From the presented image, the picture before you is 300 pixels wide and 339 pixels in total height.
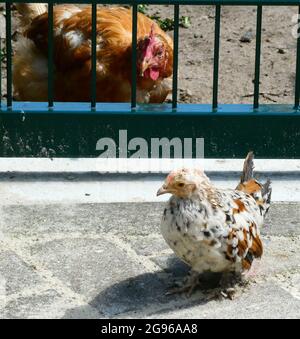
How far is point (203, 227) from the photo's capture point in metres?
4.23

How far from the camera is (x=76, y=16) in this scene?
23.4ft

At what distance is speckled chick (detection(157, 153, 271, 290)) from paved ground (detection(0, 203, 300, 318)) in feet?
0.68

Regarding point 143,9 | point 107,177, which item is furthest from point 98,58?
point 143,9

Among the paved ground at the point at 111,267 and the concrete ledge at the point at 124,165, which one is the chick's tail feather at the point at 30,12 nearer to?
the concrete ledge at the point at 124,165

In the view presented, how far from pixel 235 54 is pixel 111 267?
4376 millimetres

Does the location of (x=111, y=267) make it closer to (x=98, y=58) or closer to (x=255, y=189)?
(x=255, y=189)

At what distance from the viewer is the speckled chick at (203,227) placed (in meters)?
4.23

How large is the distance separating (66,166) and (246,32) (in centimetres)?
351

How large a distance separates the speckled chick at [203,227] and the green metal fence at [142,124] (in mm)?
1594

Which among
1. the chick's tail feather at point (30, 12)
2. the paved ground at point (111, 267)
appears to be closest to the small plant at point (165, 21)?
the chick's tail feather at point (30, 12)

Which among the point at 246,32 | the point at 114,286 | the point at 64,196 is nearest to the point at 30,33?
the point at 64,196

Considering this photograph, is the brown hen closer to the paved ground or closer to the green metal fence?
the green metal fence

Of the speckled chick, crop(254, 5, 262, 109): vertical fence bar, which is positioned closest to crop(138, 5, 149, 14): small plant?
crop(254, 5, 262, 109): vertical fence bar

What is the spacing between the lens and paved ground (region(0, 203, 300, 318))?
4.32m
